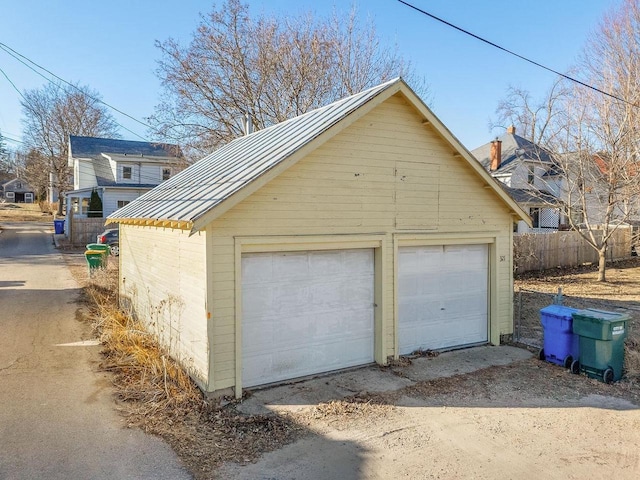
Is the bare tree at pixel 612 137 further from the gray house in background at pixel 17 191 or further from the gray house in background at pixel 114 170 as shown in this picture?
the gray house in background at pixel 17 191

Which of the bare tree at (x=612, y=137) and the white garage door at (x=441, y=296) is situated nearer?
the white garage door at (x=441, y=296)

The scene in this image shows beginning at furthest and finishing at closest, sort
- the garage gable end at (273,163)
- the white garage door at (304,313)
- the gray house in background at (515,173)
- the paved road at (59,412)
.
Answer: the gray house in background at (515,173)
the white garage door at (304,313)
the garage gable end at (273,163)
the paved road at (59,412)

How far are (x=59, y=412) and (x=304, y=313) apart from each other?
371 centimetres

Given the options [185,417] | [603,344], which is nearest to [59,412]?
[185,417]

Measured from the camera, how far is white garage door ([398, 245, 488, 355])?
8.76 meters

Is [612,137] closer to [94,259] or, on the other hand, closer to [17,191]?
[94,259]

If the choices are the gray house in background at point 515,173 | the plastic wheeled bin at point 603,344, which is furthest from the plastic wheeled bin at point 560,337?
the gray house in background at point 515,173

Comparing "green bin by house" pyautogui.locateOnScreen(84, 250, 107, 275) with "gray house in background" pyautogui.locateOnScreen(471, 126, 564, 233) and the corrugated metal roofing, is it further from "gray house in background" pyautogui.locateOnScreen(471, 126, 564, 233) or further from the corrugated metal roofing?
"gray house in background" pyautogui.locateOnScreen(471, 126, 564, 233)

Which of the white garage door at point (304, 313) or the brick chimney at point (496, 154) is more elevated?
the brick chimney at point (496, 154)

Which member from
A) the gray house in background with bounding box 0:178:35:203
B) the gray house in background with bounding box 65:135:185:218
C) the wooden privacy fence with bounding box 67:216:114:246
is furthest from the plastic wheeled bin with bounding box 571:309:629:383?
the gray house in background with bounding box 0:178:35:203

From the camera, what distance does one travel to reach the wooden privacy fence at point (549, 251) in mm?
19625

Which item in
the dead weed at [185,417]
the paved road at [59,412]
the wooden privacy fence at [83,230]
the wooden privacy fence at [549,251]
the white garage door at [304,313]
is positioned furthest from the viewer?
the wooden privacy fence at [83,230]

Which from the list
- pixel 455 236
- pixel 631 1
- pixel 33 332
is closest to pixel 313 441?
pixel 455 236

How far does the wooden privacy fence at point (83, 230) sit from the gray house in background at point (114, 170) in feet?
15.9
